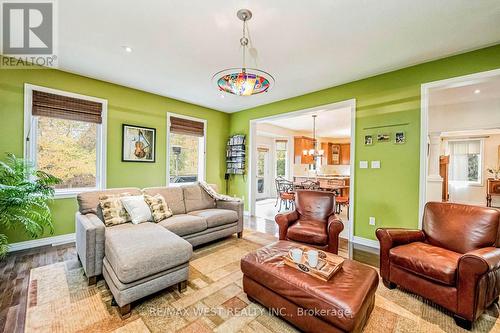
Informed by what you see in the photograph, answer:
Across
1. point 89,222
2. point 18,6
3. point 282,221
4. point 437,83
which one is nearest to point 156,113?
point 18,6

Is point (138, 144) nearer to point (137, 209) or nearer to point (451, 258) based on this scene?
point (137, 209)

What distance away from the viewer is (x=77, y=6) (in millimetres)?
1968

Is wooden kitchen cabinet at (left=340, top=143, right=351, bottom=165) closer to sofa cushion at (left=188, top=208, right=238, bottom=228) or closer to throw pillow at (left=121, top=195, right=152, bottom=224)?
sofa cushion at (left=188, top=208, right=238, bottom=228)

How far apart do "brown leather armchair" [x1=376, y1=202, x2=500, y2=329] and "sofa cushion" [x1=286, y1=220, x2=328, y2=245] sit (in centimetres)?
67

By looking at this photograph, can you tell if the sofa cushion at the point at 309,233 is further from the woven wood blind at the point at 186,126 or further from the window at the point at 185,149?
the woven wood blind at the point at 186,126

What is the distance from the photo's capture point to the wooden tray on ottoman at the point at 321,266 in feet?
5.24

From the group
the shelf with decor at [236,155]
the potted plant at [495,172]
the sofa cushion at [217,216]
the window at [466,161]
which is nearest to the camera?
the sofa cushion at [217,216]

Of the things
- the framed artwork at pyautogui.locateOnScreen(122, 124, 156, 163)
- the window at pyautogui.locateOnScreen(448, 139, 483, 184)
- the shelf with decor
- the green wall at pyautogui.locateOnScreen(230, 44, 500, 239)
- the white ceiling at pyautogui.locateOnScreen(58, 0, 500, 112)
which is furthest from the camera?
the window at pyautogui.locateOnScreen(448, 139, 483, 184)

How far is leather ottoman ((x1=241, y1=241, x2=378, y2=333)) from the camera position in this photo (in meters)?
1.35

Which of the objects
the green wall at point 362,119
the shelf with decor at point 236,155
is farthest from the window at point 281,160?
the green wall at point 362,119

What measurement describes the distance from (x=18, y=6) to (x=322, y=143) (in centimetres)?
931

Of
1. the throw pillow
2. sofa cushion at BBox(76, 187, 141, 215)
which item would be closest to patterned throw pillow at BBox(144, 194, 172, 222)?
the throw pillow

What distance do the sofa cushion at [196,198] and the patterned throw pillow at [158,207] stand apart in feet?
1.58

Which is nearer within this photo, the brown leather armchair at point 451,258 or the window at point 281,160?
the brown leather armchair at point 451,258
